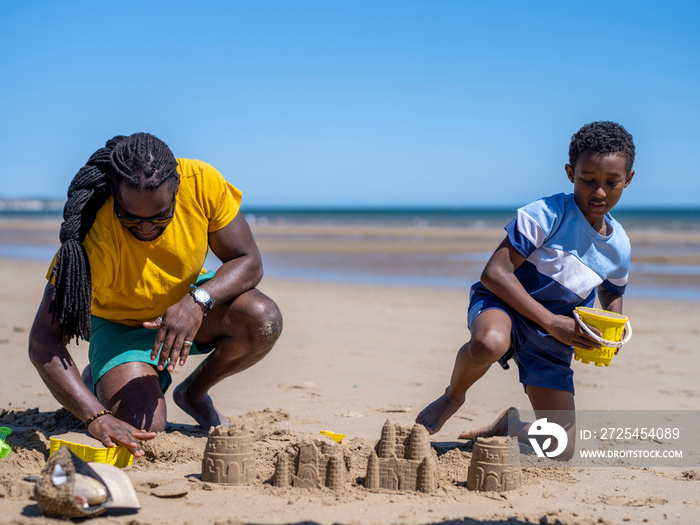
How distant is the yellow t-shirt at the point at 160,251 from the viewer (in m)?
3.11

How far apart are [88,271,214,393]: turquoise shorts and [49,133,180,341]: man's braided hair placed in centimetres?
28

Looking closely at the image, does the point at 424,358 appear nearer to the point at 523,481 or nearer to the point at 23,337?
the point at 523,481

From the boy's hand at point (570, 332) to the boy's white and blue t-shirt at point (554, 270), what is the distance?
17 centimetres

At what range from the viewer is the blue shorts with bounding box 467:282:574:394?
130 inches

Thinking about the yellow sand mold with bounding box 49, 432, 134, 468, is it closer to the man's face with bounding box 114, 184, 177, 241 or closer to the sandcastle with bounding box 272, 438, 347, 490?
the sandcastle with bounding box 272, 438, 347, 490

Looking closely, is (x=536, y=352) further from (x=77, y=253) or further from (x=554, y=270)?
(x=77, y=253)

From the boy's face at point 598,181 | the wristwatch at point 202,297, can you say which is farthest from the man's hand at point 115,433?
the boy's face at point 598,181

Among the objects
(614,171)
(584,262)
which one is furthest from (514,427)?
(614,171)

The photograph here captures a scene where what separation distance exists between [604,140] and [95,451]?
8.76ft

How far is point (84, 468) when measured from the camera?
234 centimetres

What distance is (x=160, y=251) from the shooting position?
3.19 meters

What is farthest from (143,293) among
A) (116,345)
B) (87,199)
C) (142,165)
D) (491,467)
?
(491,467)

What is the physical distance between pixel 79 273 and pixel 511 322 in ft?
6.68

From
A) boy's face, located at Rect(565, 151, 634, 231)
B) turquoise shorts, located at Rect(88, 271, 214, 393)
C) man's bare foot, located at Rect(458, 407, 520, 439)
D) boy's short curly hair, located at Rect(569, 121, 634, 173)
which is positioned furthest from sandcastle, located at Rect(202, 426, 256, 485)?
boy's short curly hair, located at Rect(569, 121, 634, 173)
